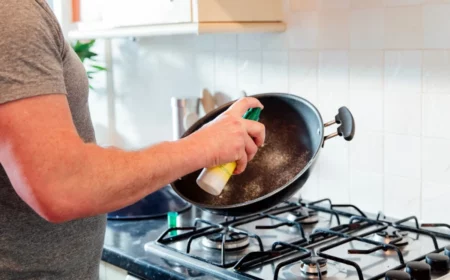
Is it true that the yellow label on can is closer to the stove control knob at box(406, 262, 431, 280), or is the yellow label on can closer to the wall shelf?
the stove control knob at box(406, 262, 431, 280)

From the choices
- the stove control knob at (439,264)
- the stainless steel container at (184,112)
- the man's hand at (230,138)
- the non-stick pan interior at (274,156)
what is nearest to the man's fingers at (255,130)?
the man's hand at (230,138)

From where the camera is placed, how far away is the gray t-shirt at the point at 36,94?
93 centimetres

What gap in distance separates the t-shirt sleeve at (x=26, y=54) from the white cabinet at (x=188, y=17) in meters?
0.75

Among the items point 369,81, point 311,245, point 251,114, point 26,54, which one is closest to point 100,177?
point 26,54

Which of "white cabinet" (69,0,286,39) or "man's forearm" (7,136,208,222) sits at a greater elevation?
"white cabinet" (69,0,286,39)

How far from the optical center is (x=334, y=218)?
1704 mm

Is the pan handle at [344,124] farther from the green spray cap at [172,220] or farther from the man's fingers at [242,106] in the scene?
the green spray cap at [172,220]

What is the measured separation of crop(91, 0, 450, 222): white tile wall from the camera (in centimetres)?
155

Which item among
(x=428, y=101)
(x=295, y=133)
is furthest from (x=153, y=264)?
(x=428, y=101)

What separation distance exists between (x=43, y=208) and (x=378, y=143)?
38.3 inches

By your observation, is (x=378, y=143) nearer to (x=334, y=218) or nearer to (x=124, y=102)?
(x=334, y=218)

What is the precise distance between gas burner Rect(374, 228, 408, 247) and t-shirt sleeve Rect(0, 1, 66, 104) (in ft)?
2.75

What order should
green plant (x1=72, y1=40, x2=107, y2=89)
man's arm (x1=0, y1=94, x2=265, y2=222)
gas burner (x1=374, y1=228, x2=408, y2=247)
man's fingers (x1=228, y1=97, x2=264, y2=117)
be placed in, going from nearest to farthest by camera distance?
man's arm (x1=0, y1=94, x2=265, y2=222), man's fingers (x1=228, y1=97, x2=264, y2=117), gas burner (x1=374, y1=228, x2=408, y2=247), green plant (x1=72, y1=40, x2=107, y2=89)

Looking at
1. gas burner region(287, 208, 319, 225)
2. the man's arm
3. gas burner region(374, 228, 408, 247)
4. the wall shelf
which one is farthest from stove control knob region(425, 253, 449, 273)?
the wall shelf
